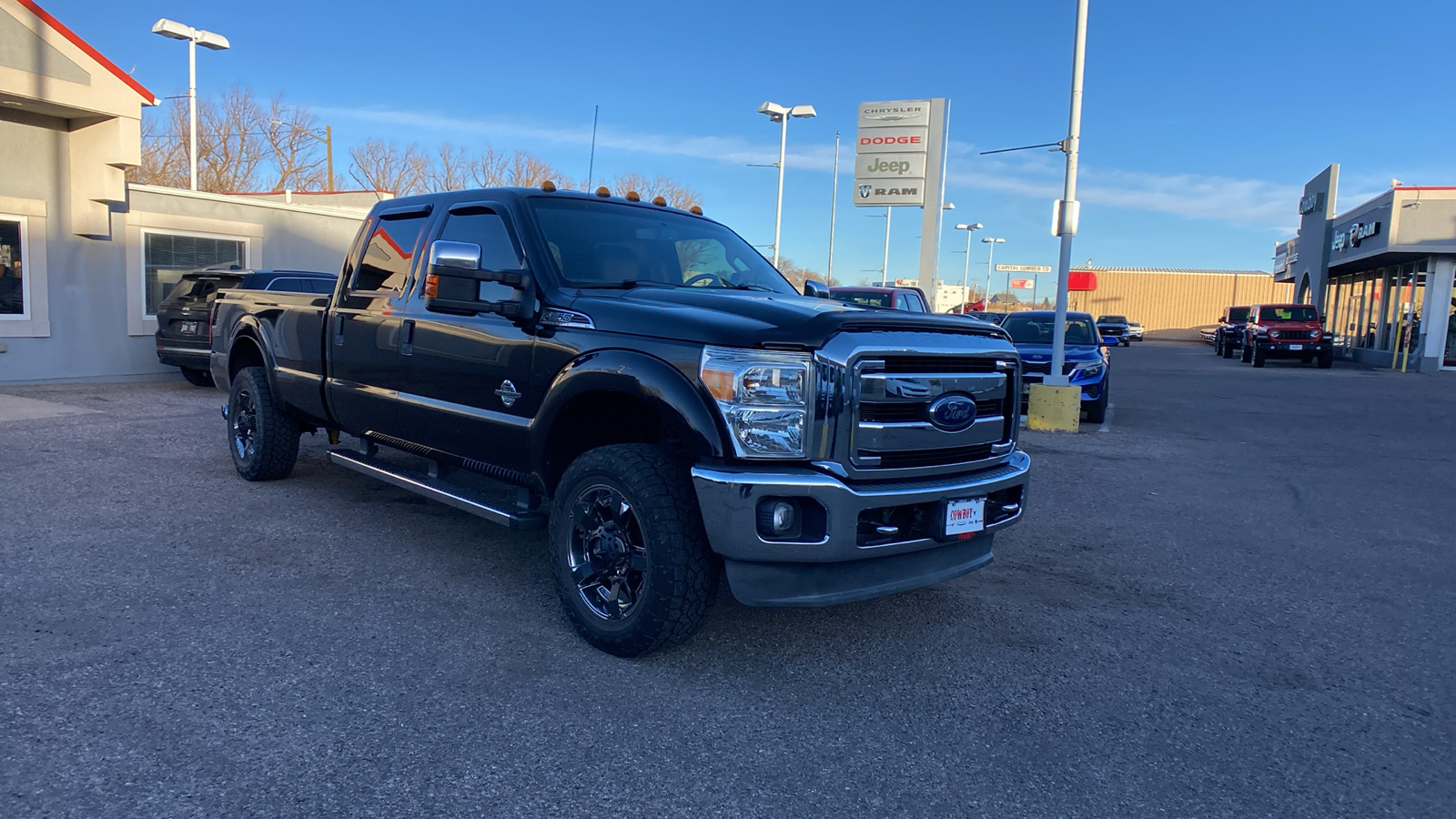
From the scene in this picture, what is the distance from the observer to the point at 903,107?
2623 cm

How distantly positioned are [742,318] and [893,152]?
24121 millimetres

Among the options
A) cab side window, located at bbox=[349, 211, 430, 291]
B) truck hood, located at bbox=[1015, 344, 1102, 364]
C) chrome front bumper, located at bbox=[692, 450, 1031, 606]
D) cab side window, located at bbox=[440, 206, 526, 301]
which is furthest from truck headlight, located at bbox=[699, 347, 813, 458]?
truck hood, located at bbox=[1015, 344, 1102, 364]

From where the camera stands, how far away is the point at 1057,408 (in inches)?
465

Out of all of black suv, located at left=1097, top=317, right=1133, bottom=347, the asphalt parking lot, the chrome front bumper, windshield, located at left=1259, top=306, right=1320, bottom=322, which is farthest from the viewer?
black suv, located at left=1097, top=317, right=1133, bottom=347

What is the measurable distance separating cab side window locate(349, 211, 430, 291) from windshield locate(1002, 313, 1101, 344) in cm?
1033

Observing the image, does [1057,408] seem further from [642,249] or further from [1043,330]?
[642,249]

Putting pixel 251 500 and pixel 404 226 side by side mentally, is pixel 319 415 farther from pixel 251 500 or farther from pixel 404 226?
pixel 404 226

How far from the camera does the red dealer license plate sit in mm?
3840

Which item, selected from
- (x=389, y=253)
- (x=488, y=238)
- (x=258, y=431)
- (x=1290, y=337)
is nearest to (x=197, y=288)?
(x=258, y=431)

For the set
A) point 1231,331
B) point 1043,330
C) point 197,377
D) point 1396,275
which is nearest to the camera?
point 197,377

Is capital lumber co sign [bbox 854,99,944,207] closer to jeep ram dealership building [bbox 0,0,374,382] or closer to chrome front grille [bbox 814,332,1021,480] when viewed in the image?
jeep ram dealership building [bbox 0,0,374,382]

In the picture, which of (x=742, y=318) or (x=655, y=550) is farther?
(x=742, y=318)

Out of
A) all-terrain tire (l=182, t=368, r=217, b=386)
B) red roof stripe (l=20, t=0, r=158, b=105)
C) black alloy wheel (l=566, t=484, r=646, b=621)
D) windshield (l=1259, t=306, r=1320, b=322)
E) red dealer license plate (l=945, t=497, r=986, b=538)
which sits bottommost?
Result: all-terrain tire (l=182, t=368, r=217, b=386)

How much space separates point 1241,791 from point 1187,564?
3.00 meters
